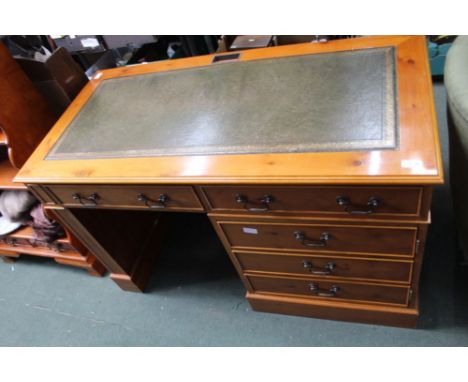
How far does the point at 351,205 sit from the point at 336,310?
22.6 inches

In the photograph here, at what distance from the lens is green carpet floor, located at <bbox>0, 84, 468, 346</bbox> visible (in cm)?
125

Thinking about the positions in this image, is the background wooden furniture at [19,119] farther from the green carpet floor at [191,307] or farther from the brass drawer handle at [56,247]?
the green carpet floor at [191,307]

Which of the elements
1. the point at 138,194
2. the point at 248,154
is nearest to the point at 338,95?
the point at 248,154

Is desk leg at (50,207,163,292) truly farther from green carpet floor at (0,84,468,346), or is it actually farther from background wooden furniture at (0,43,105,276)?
background wooden furniture at (0,43,105,276)

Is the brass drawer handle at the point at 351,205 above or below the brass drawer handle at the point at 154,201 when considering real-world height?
below

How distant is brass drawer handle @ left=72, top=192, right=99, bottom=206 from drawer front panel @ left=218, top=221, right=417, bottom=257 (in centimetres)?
38

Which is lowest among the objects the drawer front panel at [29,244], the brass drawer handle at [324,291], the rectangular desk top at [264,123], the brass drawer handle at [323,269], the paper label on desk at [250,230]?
the brass drawer handle at [324,291]

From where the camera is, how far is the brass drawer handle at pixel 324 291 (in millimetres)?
1169

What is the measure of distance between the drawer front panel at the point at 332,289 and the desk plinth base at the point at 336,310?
0.10 ft

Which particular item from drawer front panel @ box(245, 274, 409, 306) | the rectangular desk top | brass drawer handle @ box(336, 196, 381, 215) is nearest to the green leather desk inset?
the rectangular desk top

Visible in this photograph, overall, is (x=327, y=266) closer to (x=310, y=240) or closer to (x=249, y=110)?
(x=310, y=240)

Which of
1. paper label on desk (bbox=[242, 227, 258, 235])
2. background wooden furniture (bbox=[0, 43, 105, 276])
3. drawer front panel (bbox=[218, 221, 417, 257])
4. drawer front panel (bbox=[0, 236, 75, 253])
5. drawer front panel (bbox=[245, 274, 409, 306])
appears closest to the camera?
drawer front panel (bbox=[218, 221, 417, 257])

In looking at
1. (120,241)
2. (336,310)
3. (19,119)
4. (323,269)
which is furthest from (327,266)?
(19,119)

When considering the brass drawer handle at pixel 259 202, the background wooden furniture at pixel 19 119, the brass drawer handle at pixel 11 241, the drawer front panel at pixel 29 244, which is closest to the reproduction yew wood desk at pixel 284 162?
the brass drawer handle at pixel 259 202
